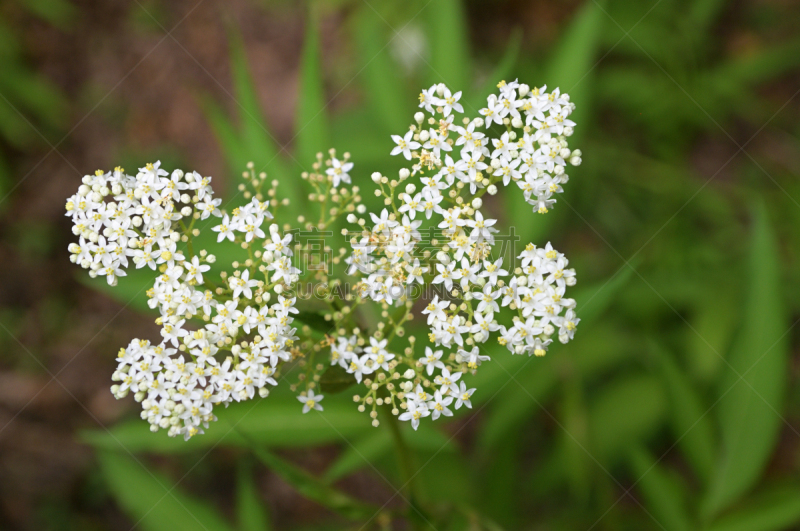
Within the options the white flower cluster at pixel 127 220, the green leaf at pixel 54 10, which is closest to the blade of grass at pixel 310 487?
the white flower cluster at pixel 127 220

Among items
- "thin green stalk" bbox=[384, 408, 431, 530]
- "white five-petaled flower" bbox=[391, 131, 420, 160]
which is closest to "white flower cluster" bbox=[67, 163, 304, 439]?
"thin green stalk" bbox=[384, 408, 431, 530]

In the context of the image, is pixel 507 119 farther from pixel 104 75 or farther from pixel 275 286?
pixel 104 75

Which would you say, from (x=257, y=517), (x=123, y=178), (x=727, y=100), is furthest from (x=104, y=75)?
(x=727, y=100)

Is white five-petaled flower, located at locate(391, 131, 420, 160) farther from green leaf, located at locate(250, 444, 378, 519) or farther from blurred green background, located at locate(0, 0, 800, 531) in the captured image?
green leaf, located at locate(250, 444, 378, 519)

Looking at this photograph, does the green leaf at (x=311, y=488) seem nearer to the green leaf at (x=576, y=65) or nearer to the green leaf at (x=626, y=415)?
the green leaf at (x=576, y=65)

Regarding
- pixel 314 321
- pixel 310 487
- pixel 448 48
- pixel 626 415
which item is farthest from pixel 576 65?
pixel 310 487

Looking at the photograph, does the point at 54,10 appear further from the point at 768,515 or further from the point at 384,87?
the point at 768,515
